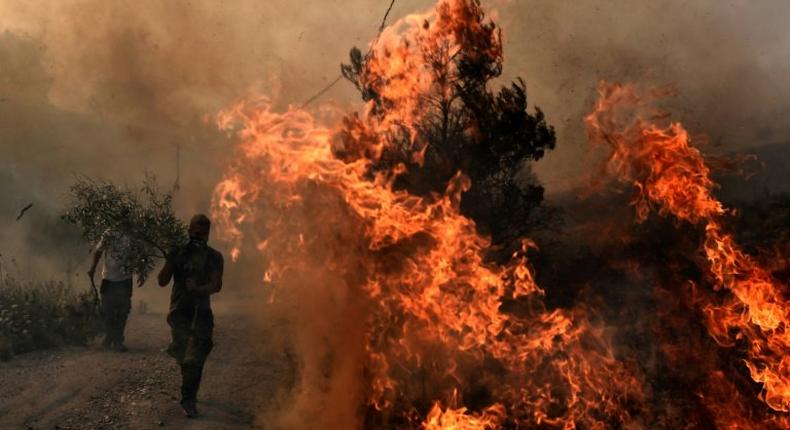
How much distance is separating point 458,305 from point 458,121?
485 cm

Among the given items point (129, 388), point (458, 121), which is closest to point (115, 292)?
point (129, 388)

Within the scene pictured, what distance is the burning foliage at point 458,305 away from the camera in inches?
326

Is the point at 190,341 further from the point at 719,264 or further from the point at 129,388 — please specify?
the point at 719,264

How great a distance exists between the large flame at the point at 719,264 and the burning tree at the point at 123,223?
23.9ft

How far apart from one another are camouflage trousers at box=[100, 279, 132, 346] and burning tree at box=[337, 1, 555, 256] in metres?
4.44

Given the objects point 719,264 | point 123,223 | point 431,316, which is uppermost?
point 719,264

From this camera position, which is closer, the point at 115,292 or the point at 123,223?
the point at 123,223

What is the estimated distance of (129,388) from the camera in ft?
28.8

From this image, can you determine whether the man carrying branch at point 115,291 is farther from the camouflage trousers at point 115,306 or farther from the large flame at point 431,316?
the large flame at point 431,316

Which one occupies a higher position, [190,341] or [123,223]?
[123,223]

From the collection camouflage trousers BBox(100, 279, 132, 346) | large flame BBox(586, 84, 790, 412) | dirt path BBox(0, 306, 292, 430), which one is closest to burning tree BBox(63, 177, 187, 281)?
camouflage trousers BBox(100, 279, 132, 346)

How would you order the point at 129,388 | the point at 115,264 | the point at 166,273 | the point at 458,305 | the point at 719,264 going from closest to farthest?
the point at 166,273
the point at 458,305
the point at 129,388
the point at 719,264
the point at 115,264

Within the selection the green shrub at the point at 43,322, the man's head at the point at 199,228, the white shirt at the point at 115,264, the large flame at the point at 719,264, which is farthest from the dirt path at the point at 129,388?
the large flame at the point at 719,264

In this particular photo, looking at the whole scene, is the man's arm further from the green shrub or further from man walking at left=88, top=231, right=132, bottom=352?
the green shrub
